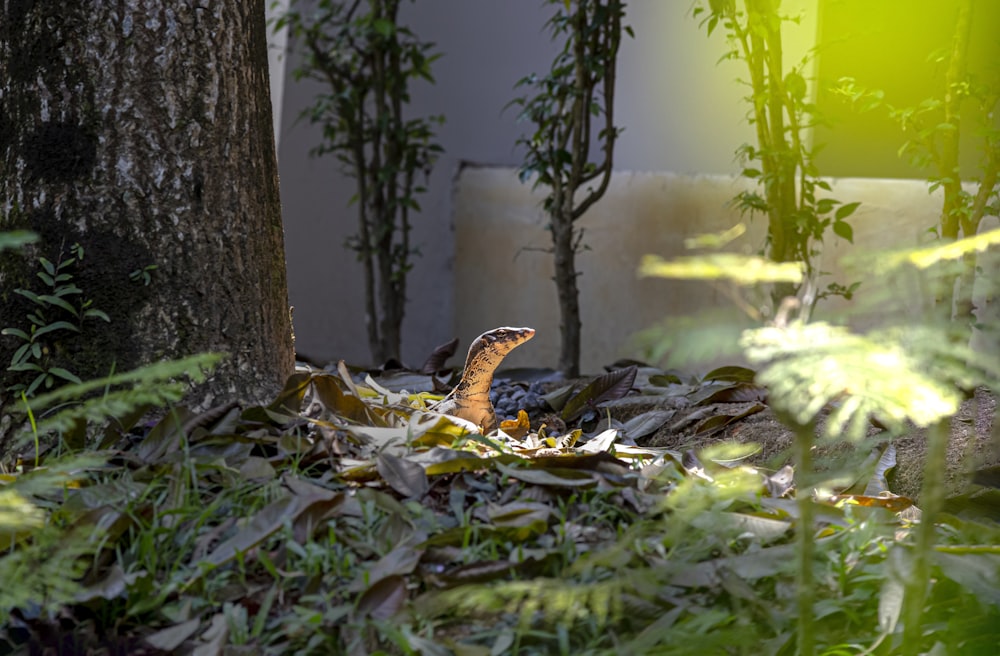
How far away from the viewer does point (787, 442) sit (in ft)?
8.00

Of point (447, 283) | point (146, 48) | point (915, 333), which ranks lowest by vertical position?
point (447, 283)

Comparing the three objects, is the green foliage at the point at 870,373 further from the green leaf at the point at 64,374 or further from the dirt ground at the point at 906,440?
the green leaf at the point at 64,374

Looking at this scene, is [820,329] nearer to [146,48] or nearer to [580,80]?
[146,48]

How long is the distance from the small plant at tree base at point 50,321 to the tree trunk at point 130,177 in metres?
0.02

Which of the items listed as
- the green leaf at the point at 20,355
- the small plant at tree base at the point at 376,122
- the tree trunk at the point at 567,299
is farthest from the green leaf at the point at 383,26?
the green leaf at the point at 20,355

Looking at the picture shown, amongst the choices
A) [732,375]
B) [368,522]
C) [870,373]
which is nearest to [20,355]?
[368,522]

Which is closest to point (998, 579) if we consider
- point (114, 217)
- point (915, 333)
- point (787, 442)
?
point (915, 333)

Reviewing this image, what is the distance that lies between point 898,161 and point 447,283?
2.60m

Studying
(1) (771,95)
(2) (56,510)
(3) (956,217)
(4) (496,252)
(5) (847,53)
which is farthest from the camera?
(4) (496,252)

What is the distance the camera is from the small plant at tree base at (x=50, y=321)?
2037 mm

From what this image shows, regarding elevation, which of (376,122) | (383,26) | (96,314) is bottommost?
(96,314)

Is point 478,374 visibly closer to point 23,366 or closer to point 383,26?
point 23,366

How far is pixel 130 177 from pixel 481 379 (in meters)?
0.93

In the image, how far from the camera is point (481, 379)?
8.25ft
